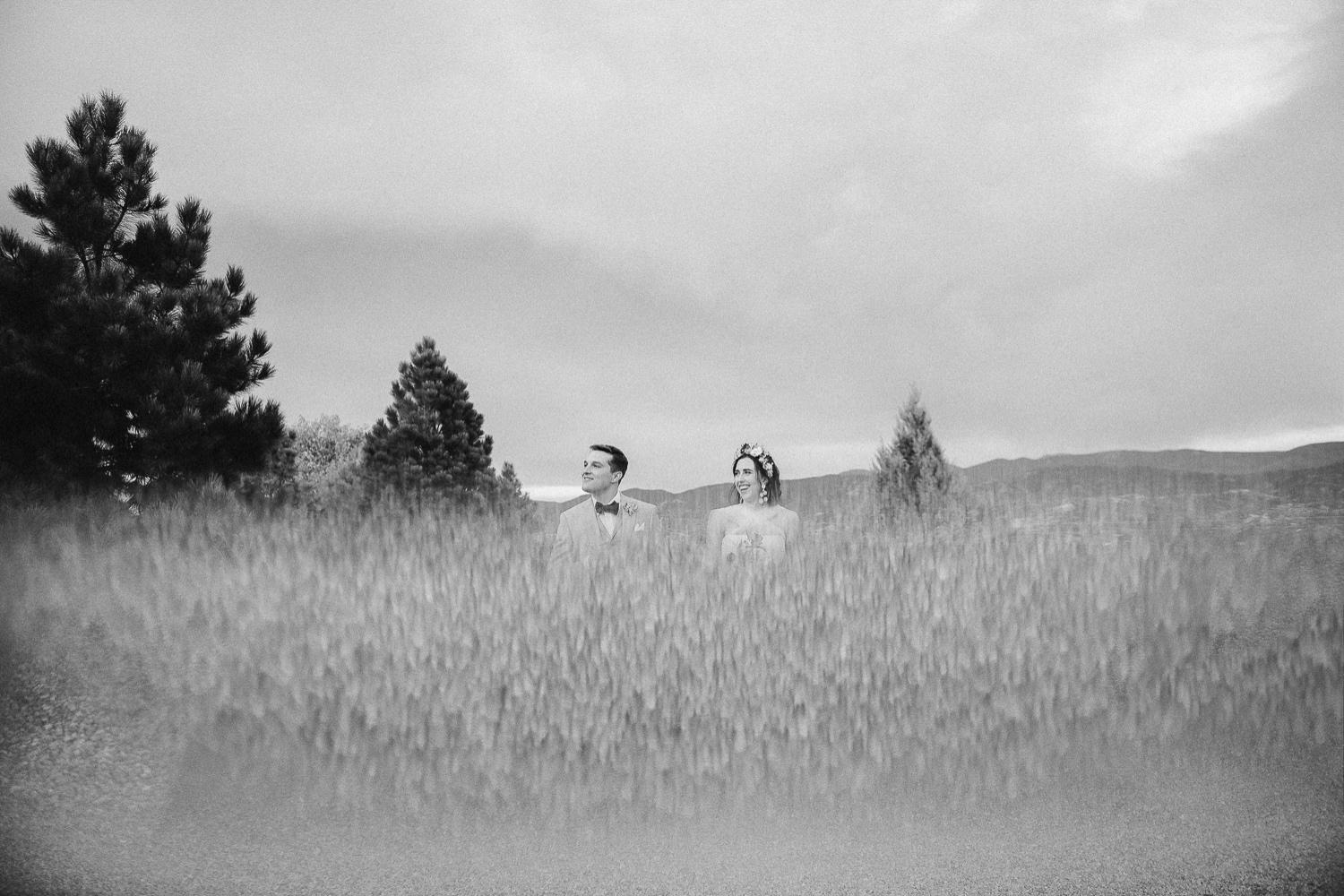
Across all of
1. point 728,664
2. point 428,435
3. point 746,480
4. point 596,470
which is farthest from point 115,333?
A: point 428,435

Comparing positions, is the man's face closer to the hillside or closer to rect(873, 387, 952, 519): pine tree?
the hillside

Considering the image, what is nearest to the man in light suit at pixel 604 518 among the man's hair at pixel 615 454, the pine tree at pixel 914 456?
the man's hair at pixel 615 454

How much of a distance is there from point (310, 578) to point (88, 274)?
5.68m

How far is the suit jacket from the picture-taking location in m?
3.84

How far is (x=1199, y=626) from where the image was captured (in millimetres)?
3740

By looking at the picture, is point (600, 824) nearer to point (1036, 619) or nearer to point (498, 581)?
point (498, 581)

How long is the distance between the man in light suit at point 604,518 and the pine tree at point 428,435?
1218 centimetres

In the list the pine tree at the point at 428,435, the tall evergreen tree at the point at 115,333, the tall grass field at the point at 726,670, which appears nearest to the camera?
the tall grass field at the point at 726,670

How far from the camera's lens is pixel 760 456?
13.8 feet

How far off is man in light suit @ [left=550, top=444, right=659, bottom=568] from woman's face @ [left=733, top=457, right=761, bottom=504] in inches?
17.3

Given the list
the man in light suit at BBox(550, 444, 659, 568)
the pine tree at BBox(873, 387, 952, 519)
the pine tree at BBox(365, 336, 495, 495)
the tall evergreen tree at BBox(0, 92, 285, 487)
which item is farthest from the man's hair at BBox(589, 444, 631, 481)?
the pine tree at BBox(365, 336, 495, 495)

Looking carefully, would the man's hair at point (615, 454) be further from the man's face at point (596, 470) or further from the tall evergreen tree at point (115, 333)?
the tall evergreen tree at point (115, 333)

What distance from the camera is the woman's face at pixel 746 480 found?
416 centimetres

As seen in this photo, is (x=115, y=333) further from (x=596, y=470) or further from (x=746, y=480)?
(x=746, y=480)
